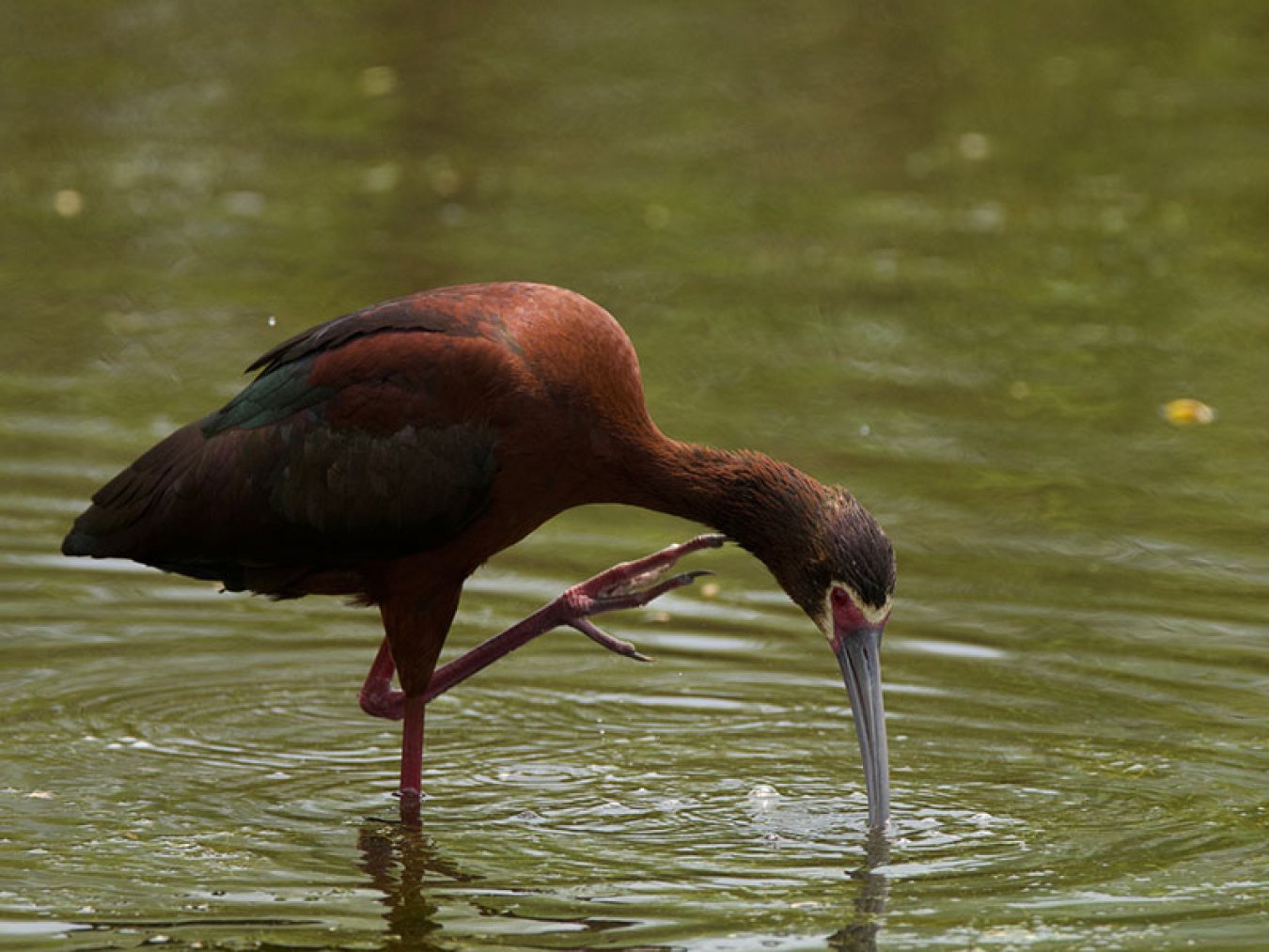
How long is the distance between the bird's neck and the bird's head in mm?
59

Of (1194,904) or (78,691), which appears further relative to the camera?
(78,691)

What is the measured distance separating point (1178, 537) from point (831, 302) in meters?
3.56

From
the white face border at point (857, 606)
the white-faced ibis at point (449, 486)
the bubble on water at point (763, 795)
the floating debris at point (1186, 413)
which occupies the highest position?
the floating debris at point (1186, 413)

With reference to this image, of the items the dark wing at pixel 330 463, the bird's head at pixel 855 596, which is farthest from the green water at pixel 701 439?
the dark wing at pixel 330 463

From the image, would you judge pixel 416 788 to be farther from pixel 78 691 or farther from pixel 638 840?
pixel 78 691

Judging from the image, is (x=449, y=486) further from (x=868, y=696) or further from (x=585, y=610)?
(x=868, y=696)

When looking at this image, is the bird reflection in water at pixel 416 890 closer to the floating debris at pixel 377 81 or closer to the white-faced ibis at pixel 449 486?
the white-faced ibis at pixel 449 486

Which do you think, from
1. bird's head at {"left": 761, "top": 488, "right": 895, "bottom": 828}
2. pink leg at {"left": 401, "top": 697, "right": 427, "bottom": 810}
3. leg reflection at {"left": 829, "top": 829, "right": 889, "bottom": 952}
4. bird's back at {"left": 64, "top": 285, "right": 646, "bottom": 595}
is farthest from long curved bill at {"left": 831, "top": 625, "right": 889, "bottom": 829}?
pink leg at {"left": 401, "top": 697, "right": 427, "bottom": 810}

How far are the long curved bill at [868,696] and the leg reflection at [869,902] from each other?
0.16m

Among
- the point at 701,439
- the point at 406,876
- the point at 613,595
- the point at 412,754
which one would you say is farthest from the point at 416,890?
the point at 701,439

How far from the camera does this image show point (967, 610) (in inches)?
344

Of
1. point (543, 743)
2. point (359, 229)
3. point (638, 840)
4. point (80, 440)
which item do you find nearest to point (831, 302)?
point (359, 229)

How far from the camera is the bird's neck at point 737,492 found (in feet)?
23.1

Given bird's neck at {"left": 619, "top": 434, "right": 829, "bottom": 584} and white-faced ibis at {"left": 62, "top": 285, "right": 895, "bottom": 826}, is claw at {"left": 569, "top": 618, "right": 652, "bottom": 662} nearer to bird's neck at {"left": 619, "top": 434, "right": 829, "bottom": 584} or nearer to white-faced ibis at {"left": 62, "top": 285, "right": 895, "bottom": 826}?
white-faced ibis at {"left": 62, "top": 285, "right": 895, "bottom": 826}
